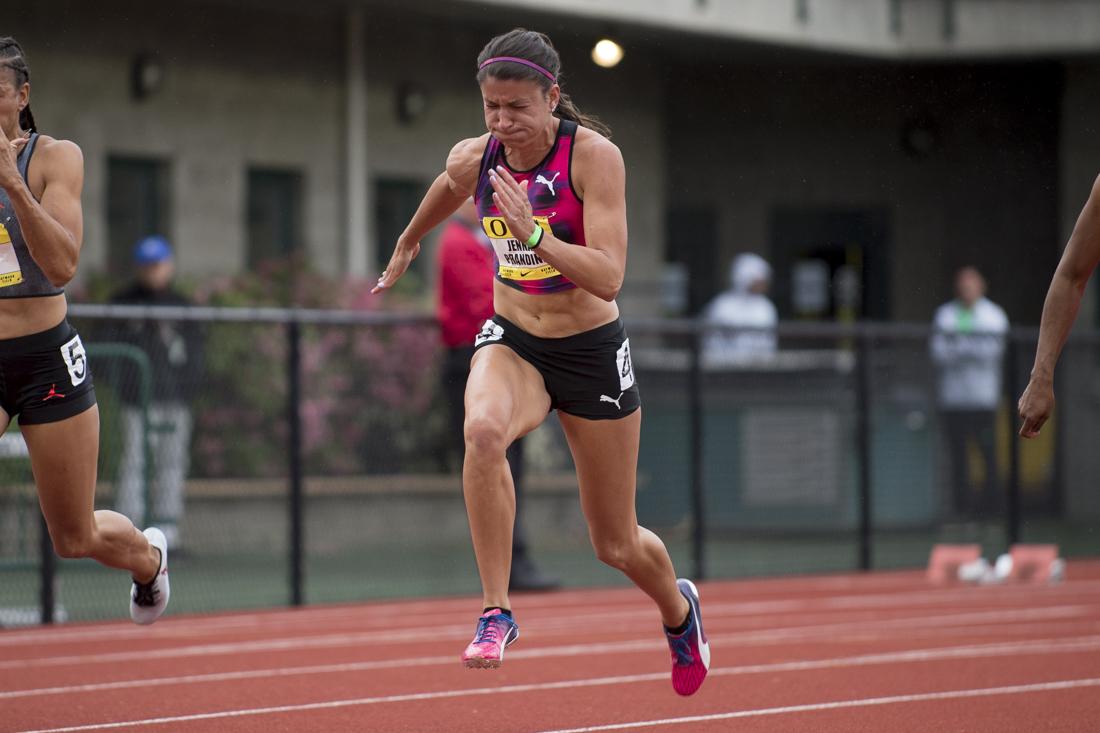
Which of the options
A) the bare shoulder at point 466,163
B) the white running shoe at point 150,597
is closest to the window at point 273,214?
the white running shoe at point 150,597

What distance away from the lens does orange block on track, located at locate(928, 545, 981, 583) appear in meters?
14.5

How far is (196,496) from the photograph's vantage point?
1180 cm

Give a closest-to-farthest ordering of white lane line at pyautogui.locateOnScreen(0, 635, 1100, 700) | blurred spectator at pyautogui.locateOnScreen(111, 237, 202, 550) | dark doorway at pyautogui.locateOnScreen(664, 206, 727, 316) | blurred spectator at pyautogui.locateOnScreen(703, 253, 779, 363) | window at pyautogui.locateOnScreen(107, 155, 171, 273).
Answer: white lane line at pyautogui.locateOnScreen(0, 635, 1100, 700)
blurred spectator at pyautogui.locateOnScreen(111, 237, 202, 550)
blurred spectator at pyautogui.locateOnScreen(703, 253, 779, 363)
window at pyautogui.locateOnScreen(107, 155, 171, 273)
dark doorway at pyautogui.locateOnScreen(664, 206, 727, 316)

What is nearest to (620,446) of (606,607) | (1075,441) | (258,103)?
(606,607)

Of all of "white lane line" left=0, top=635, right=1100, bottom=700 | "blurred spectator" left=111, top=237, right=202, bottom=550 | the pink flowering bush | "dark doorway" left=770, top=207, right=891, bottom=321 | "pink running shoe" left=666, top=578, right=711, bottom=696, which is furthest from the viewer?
"dark doorway" left=770, top=207, right=891, bottom=321

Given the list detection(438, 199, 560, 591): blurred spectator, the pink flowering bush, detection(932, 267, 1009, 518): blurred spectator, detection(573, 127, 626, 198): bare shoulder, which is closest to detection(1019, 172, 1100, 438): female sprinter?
detection(573, 127, 626, 198): bare shoulder

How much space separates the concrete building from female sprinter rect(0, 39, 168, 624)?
11.2 meters

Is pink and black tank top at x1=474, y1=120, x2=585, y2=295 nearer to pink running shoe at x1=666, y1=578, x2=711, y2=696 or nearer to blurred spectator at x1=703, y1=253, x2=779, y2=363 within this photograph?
pink running shoe at x1=666, y1=578, x2=711, y2=696

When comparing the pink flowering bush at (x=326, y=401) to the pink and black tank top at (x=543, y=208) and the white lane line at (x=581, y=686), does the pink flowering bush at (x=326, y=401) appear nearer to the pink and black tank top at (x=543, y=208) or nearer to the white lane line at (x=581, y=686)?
the white lane line at (x=581, y=686)

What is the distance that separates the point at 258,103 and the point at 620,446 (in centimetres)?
1354

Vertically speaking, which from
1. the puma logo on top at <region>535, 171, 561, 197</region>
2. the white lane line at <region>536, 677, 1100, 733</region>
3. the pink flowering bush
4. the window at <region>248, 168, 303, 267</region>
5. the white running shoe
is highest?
the window at <region>248, 168, 303, 267</region>

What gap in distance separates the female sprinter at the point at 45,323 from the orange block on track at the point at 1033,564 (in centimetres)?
939

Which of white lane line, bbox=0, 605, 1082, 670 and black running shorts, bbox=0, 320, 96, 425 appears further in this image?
white lane line, bbox=0, 605, 1082, 670

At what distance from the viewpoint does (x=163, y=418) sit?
1164 cm
